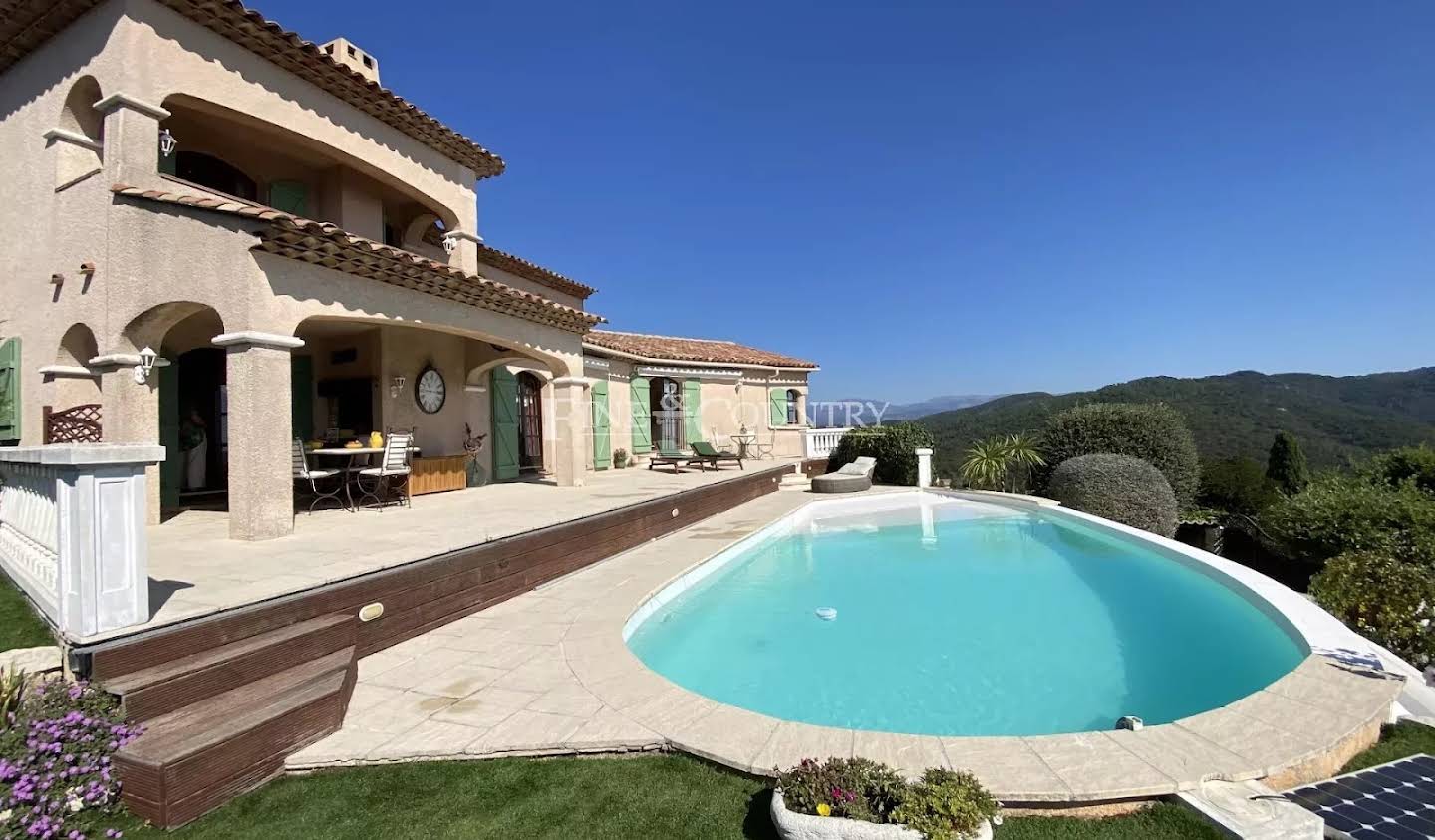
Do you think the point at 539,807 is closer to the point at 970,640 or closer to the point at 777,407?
the point at 970,640

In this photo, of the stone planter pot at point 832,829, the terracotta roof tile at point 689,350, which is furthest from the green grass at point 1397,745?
Result: the terracotta roof tile at point 689,350

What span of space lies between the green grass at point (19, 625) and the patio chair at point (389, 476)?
3861mm

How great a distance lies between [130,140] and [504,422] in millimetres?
7972

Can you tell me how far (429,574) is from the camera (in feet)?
18.5

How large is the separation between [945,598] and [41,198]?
485 inches

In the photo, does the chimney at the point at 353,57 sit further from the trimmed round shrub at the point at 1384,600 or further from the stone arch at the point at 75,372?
the trimmed round shrub at the point at 1384,600

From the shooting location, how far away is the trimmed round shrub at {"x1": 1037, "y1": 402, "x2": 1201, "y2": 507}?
1373cm

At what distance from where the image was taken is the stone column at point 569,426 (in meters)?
12.4

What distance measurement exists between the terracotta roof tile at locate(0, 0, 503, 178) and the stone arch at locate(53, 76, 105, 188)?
0.85m

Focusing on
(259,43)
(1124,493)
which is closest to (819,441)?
(1124,493)

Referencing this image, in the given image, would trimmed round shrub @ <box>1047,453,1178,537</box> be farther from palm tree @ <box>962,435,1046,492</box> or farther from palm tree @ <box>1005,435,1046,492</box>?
palm tree @ <box>962,435,1046,492</box>

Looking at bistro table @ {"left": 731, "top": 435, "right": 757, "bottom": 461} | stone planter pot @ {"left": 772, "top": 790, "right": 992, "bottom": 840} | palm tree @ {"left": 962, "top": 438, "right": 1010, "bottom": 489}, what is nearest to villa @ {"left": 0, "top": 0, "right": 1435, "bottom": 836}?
stone planter pot @ {"left": 772, "top": 790, "right": 992, "bottom": 840}

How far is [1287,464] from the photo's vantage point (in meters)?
15.8

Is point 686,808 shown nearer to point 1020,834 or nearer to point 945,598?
point 1020,834
